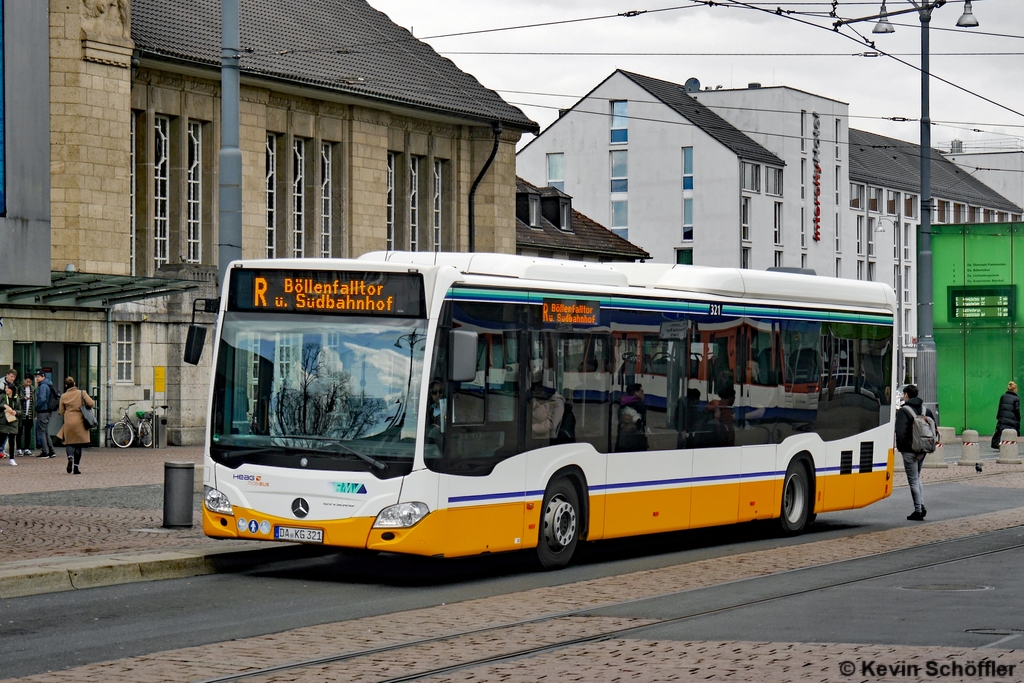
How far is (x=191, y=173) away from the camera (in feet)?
128

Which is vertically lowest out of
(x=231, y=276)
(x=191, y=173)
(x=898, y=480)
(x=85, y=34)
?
(x=898, y=480)

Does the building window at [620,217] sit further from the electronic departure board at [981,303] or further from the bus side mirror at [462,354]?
the bus side mirror at [462,354]

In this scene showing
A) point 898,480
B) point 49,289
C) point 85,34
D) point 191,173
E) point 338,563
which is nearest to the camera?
point 338,563

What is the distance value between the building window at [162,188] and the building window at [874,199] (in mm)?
63876

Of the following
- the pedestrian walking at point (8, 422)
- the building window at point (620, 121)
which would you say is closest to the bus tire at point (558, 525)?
the pedestrian walking at point (8, 422)

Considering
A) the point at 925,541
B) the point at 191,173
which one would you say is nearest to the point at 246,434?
the point at 925,541

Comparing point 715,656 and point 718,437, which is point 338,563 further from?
point 715,656

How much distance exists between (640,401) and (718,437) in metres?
1.48

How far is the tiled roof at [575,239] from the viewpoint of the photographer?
58.9 metres

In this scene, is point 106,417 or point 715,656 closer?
point 715,656

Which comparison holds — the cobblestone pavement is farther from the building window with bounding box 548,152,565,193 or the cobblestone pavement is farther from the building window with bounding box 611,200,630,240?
the building window with bounding box 548,152,565,193

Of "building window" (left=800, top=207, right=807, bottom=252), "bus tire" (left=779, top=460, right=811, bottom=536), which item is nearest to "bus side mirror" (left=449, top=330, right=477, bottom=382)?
"bus tire" (left=779, top=460, right=811, bottom=536)

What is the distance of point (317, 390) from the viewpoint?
13.3 metres

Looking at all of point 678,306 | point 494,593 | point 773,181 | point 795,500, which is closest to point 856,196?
point 773,181
